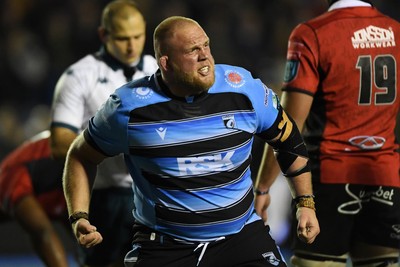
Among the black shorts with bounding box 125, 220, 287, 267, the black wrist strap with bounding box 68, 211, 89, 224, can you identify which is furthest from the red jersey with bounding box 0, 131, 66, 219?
the black shorts with bounding box 125, 220, 287, 267

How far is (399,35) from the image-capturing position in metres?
5.05

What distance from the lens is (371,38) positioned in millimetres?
4965

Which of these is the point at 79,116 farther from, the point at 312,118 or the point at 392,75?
the point at 392,75

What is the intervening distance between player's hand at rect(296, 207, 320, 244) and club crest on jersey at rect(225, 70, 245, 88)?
676 millimetres

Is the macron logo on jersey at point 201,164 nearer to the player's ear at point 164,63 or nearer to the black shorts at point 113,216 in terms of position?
the player's ear at point 164,63

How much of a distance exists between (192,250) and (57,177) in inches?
111

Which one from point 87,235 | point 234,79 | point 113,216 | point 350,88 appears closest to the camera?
point 87,235

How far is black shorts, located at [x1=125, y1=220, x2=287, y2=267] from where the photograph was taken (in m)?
4.29

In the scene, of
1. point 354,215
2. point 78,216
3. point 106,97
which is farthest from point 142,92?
point 106,97

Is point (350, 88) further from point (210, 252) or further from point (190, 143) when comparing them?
point (210, 252)

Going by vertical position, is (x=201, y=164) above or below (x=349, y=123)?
above

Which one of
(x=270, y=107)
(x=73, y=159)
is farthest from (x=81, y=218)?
(x=270, y=107)

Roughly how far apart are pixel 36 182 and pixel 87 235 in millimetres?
2869

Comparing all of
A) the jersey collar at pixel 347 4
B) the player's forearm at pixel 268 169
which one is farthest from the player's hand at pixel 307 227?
the jersey collar at pixel 347 4
